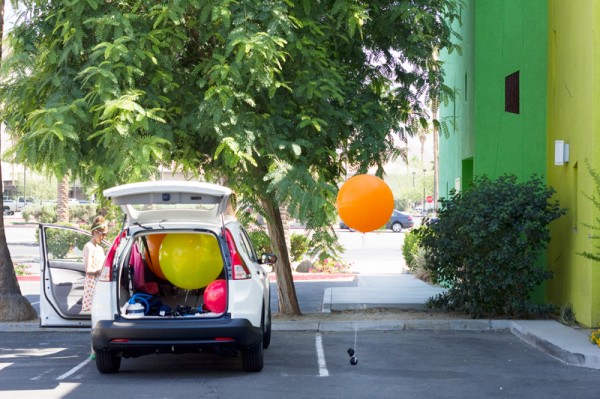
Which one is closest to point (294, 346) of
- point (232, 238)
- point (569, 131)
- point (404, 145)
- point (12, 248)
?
point (232, 238)

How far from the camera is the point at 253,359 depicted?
1106cm

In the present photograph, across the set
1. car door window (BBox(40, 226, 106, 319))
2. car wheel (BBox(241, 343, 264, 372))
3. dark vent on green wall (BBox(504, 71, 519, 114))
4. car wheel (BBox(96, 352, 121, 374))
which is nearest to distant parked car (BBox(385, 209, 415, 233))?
dark vent on green wall (BBox(504, 71, 519, 114))

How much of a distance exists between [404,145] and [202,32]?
411 cm

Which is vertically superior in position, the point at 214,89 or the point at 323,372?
the point at 214,89

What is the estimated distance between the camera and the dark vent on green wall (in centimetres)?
1795

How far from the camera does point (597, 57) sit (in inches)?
544

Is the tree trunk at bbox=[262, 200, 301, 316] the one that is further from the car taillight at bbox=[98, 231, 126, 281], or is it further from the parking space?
the car taillight at bbox=[98, 231, 126, 281]

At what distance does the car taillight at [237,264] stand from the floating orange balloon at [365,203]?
2035 mm

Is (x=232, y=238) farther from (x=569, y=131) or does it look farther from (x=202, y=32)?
(x=569, y=131)

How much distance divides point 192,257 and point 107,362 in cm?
158

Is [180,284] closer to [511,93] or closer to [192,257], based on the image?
[192,257]

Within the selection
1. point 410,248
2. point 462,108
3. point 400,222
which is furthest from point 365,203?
point 400,222

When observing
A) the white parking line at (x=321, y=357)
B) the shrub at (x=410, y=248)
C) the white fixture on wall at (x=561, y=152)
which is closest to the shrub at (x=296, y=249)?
the shrub at (x=410, y=248)

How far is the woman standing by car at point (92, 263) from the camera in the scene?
41.1 feet
